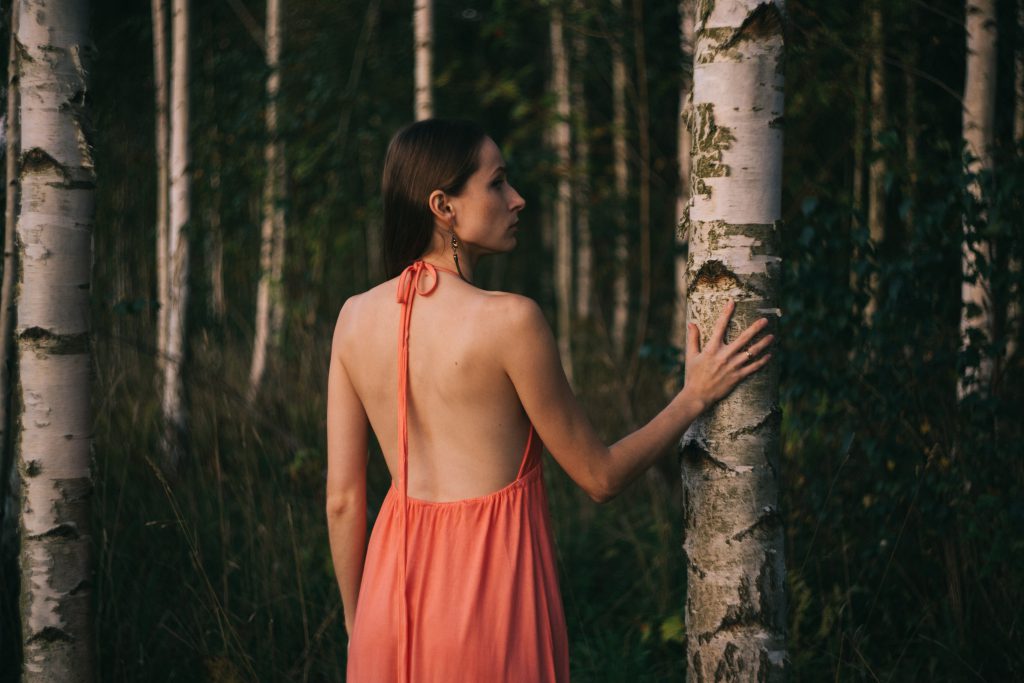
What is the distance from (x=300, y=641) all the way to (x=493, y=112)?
8.39m

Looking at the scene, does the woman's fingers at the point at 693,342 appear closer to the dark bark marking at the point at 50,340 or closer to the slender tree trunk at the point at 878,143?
the slender tree trunk at the point at 878,143

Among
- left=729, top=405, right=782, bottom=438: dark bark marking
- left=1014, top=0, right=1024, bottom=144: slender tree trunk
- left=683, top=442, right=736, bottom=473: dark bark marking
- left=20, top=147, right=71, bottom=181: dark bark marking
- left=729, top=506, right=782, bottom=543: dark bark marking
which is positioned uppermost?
left=1014, top=0, right=1024, bottom=144: slender tree trunk

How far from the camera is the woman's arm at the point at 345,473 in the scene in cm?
185

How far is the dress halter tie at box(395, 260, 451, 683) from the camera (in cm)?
164

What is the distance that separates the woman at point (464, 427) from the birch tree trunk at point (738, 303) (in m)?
0.08

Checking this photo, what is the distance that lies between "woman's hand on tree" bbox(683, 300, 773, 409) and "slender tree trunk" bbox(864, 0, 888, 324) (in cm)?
142

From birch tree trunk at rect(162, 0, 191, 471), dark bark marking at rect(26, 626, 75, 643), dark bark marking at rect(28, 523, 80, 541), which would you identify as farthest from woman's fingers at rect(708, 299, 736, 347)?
birch tree trunk at rect(162, 0, 191, 471)

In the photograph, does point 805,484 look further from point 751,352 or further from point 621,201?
point 621,201

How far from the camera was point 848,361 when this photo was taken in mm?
3066

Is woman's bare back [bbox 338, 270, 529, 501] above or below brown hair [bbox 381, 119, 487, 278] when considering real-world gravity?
below

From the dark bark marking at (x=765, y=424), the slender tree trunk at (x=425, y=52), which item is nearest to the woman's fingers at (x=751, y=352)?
the dark bark marking at (x=765, y=424)

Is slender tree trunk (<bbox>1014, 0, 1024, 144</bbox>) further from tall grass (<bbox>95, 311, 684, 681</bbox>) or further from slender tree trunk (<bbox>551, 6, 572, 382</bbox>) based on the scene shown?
slender tree trunk (<bbox>551, 6, 572, 382</bbox>)

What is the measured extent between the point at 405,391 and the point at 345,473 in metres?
0.35

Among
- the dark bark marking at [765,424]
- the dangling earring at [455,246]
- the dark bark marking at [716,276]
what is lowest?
the dark bark marking at [765,424]
